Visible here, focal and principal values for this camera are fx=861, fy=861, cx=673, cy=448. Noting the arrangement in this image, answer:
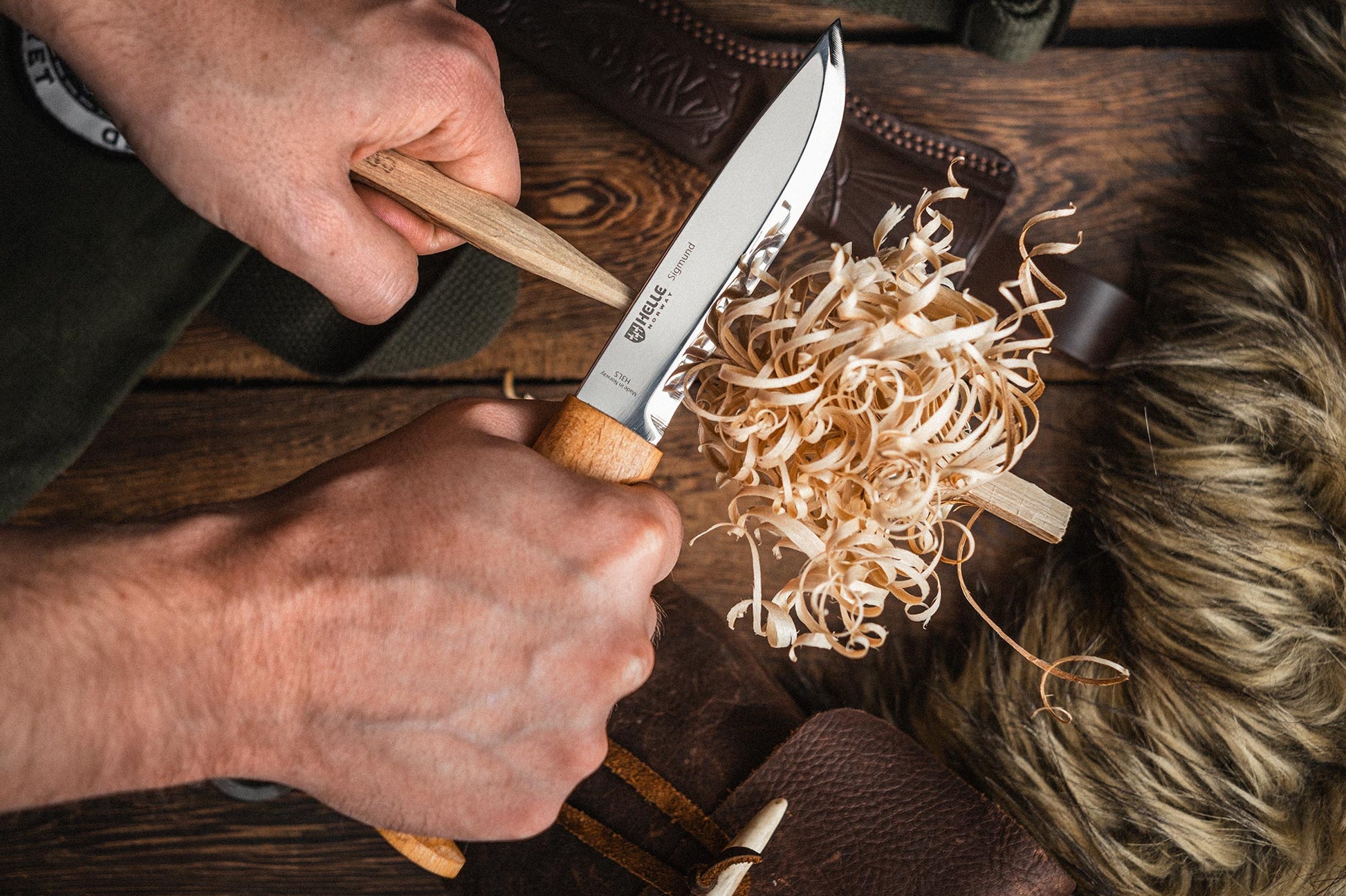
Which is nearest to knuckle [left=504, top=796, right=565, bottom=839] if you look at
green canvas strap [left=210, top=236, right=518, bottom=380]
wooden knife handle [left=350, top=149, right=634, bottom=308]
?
wooden knife handle [left=350, top=149, right=634, bottom=308]

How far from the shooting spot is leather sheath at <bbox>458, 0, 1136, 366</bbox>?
3.28 feet

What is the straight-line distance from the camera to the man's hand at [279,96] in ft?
2.28

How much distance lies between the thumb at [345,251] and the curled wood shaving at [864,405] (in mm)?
279

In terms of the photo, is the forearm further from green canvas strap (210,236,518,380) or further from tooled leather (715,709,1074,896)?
tooled leather (715,709,1074,896)

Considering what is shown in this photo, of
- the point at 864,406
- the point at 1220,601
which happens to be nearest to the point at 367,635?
the point at 864,406

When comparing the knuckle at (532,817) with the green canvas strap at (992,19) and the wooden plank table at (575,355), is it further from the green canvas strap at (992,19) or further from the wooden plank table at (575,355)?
the green canvas strap at (992,19)

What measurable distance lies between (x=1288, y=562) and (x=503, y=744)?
2.61 ft

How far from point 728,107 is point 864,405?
1.63 ft

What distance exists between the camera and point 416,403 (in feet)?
3.52

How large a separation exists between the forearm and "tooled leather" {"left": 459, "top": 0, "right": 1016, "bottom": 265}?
673 millimetres

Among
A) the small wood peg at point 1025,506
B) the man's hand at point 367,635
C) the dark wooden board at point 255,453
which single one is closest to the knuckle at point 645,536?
the man's hand at point 367,635

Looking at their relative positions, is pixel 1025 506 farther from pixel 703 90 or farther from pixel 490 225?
pixel 703 90

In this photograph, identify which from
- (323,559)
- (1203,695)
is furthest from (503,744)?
(1203,695)

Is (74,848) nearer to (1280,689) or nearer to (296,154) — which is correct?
(296,154)
